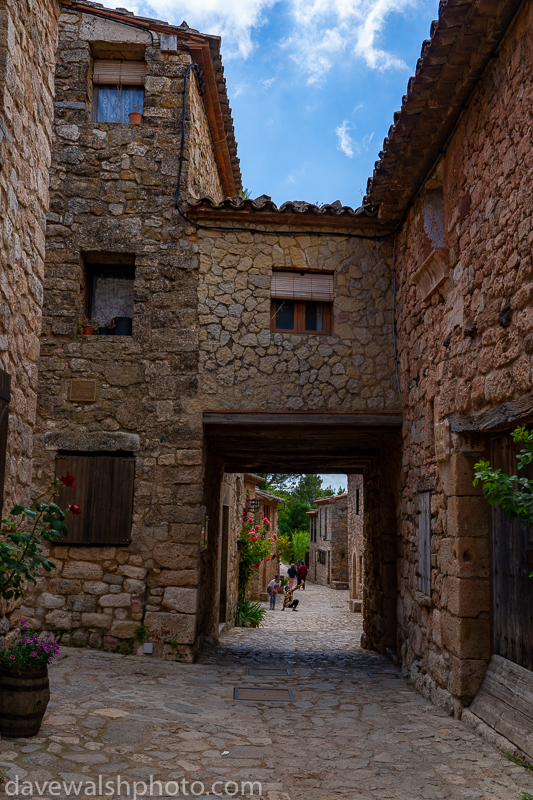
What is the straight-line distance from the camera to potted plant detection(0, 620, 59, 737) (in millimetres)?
3713

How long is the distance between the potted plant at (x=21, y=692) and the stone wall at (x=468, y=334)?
301 cm

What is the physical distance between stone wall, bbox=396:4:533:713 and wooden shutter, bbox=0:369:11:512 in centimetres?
309

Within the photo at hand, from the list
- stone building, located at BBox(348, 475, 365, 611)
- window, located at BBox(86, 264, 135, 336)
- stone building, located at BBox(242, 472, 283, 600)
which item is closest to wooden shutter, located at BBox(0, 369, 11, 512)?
window, located at BBox(86, 264, 135, 336)

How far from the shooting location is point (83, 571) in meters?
7.04

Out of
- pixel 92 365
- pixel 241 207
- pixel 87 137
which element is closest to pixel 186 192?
pixel 241 207

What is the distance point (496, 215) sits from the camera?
184 inches

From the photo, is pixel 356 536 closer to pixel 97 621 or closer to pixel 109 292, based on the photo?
pixel 97 621

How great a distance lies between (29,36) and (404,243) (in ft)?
14.1

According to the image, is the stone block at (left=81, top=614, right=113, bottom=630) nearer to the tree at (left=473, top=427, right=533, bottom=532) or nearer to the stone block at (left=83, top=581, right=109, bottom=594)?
the stone block at (left=83, top=581, right=109, bottom=594)

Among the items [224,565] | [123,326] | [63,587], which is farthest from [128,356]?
[224,565]

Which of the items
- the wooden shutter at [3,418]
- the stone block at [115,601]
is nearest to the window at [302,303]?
the stone block at [115,601]

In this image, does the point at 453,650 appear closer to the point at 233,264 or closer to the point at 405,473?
the point at 405,473

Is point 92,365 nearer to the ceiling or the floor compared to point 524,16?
nearer to the floor

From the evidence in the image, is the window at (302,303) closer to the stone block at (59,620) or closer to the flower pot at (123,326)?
the flower pot at (123,326)
